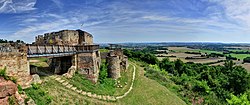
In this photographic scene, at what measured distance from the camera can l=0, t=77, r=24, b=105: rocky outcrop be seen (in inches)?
536

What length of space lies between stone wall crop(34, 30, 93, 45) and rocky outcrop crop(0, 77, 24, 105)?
46.1 ft

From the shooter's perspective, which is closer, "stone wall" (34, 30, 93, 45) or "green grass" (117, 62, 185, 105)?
"green grass" (117, 62, 185, 105)

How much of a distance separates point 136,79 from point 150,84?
2.20 m

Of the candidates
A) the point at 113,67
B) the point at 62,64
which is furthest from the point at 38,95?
the point at 113,67

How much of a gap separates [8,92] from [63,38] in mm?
15668

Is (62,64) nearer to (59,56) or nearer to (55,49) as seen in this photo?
(59,56)

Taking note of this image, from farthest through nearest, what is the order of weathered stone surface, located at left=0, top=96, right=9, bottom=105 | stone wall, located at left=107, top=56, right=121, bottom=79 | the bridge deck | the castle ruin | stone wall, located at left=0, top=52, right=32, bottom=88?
1. stone wall, located at left=107, top=56, right=121, bottom=79
2. the bridge deck
3. the castle ruin
4. stone wall, located at left=0, top=52, right=32, bottom=88
5. weathered stone surface, located at left=0, top=96, right=9, bottom=105

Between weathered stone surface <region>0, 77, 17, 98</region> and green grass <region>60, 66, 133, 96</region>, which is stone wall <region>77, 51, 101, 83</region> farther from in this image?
weathered stone surface <region>0, 77, 17, 98</region>

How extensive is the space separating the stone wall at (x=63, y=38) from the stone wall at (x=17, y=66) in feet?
38.9

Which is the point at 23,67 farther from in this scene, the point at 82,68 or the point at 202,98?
the point at 202,98


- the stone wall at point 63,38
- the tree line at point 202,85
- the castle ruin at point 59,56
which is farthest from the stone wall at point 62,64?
the tree line at point 202,85

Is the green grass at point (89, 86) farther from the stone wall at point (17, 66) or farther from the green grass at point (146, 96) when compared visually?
the stone wall at point (17, 66)

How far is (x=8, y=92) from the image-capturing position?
14.0 m

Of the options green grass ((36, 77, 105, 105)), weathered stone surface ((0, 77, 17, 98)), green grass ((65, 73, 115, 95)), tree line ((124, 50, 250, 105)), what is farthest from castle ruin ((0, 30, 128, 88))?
tree line ((124, 50, 250, 105))
